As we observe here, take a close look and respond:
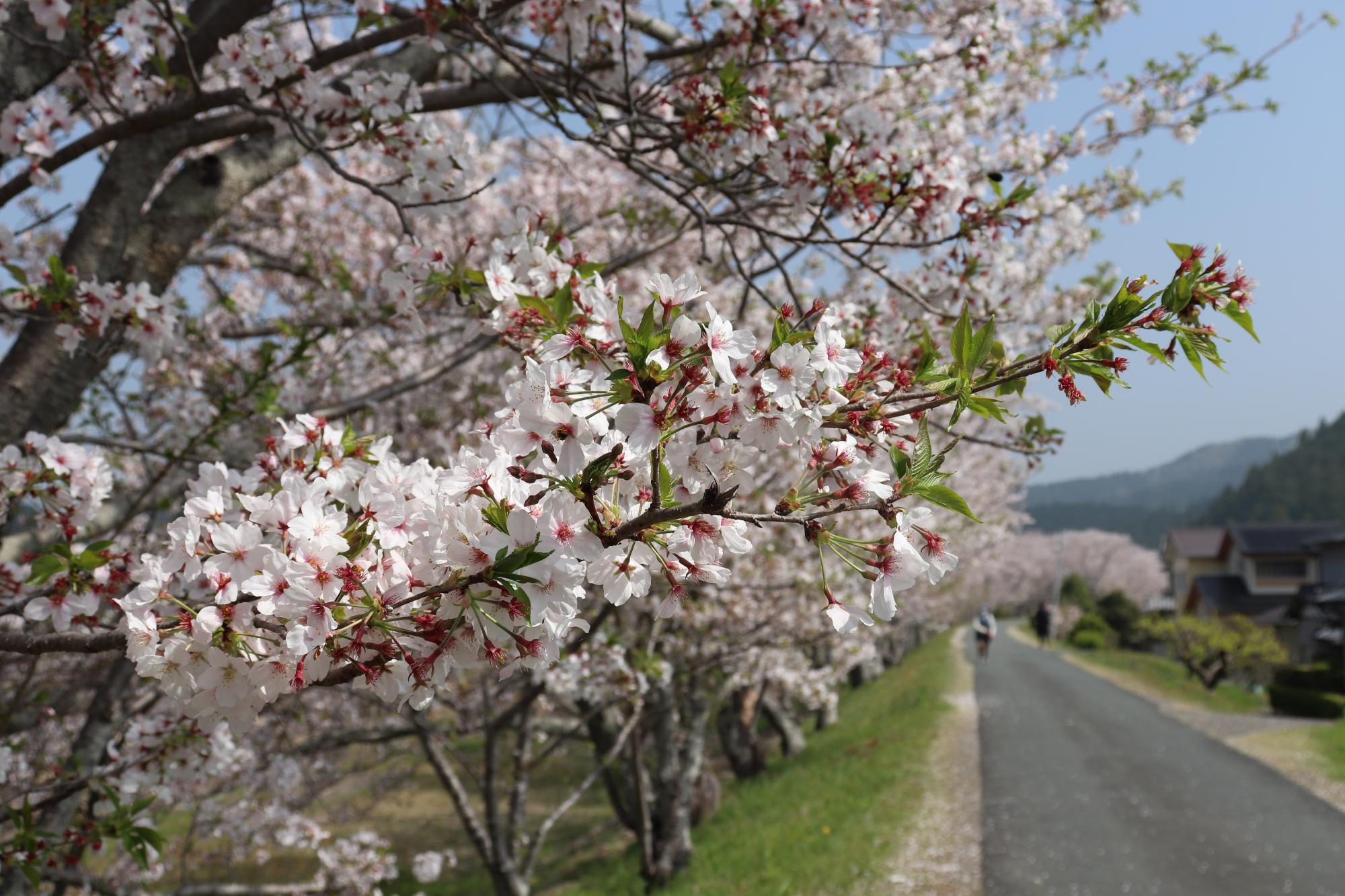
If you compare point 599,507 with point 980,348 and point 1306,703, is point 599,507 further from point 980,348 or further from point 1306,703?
point 1306,703

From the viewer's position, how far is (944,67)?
613cm

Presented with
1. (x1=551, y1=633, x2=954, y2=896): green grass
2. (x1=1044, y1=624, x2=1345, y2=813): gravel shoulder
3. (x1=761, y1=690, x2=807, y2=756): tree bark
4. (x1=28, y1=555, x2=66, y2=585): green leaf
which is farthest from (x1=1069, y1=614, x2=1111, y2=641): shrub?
(x1=28, y1=555, x2=66, y2=585): green leaf

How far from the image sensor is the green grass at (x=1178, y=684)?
18781 mm

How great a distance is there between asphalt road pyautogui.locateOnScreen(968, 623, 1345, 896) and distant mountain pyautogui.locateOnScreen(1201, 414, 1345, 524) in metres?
72.1

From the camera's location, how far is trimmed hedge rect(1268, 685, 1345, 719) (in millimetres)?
16141

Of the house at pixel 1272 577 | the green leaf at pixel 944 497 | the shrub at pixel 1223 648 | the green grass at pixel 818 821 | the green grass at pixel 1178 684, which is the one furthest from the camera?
the house at pixel 1272 577

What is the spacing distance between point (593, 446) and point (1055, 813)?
11182 mm

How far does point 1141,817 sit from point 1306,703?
418 inches

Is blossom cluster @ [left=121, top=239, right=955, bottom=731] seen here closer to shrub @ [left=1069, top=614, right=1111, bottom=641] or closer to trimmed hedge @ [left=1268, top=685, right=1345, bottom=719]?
trimmed hedge @ [left=1268, top=685, right=1345, bottom=719]

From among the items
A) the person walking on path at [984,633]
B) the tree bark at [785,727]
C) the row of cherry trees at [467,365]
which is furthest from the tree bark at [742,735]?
the person walking on path at [984,633]

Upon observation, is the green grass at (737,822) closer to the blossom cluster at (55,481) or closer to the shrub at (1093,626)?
the blossom cluster at (55,481)

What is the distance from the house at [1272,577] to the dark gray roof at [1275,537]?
4 cm

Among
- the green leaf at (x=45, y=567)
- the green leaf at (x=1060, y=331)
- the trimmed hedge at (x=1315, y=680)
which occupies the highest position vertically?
the green leaf at (x=45, y=567)

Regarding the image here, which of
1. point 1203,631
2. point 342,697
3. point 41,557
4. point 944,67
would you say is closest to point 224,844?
point 342,697
